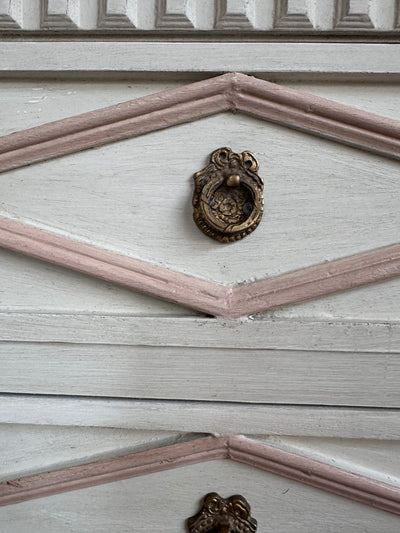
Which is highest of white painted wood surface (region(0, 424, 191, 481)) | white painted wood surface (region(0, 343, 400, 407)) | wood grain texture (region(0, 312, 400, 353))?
wood grain texture (region(0, 312, 400, 353))

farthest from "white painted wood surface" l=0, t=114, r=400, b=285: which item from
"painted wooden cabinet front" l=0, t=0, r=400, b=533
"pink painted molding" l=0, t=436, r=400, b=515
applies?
"pink painted molding" l=0, t=436, r=400, b=515

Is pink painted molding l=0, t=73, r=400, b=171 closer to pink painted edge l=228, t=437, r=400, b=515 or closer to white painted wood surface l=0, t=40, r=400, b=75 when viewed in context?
white painted wood surface l=0, t=40, r=400, b=75

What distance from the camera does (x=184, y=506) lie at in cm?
37

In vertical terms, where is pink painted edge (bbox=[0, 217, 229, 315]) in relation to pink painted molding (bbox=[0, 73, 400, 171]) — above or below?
below

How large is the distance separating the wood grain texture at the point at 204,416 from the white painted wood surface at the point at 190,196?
0.10 meters

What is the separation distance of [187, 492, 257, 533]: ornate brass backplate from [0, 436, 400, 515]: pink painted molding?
3cm

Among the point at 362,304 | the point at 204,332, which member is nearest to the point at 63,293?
the point at 204,332

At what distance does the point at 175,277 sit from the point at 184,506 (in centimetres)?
18

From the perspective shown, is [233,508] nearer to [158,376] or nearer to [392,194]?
[158,376]

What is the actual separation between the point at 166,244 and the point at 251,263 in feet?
0.21

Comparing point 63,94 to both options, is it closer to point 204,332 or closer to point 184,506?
point 204,332

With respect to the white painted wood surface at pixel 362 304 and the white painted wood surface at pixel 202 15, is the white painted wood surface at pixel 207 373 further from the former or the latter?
the white painted wood surface at pixel 202 15

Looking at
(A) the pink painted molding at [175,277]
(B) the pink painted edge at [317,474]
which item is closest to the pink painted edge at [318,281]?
(A) the pink painted molding at [175,277]

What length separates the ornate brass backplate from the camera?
14.0 inches
